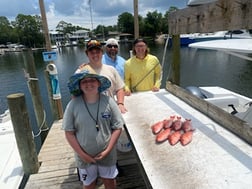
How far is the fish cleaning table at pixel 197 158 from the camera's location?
1299 millimetres

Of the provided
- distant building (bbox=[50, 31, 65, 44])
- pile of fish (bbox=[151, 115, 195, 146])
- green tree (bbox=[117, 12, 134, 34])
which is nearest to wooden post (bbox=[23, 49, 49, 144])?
pile of fish (bbox=[151, 115, 195, 146])

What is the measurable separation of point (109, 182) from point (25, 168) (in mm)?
1514

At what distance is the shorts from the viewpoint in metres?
1.98

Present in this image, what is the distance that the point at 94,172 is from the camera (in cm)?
200

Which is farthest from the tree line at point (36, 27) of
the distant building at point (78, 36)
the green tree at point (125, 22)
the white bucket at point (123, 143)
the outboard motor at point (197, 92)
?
the white bucket at point (123, 143)

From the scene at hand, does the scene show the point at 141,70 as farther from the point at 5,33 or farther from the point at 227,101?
the point at 5,33

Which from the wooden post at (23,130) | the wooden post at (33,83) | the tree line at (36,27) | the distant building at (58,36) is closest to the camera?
the wooden post at (23,130)

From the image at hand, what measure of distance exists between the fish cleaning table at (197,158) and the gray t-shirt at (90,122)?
0.86 ft

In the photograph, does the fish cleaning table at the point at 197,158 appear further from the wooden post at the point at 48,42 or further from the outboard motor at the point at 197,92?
the wooden post at the point at 48,42

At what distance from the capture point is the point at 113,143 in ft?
6.39

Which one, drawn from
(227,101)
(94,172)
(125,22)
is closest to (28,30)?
(125,22)

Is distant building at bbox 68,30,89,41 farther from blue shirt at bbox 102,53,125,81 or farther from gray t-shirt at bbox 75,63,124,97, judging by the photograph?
gray t-shirt at bbox 75,63,124,97

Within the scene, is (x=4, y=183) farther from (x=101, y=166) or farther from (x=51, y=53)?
(x=51, y=53)

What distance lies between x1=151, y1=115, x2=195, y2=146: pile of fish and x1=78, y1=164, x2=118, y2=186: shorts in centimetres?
53
